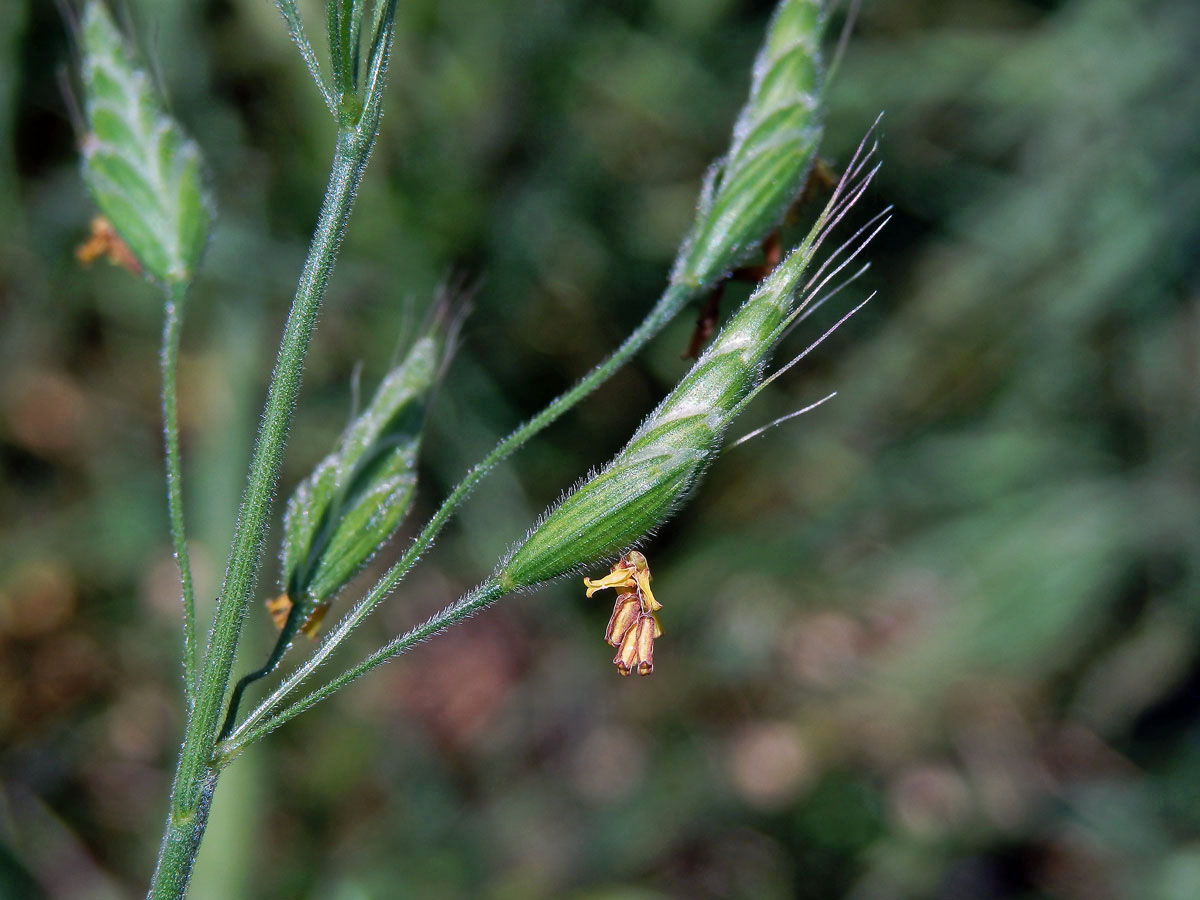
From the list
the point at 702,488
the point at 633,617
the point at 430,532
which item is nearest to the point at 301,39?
the point at 430,532

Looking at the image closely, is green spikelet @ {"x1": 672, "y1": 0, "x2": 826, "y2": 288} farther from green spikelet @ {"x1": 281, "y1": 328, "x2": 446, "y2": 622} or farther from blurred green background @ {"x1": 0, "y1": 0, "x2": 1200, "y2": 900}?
blurred green background @ {"x1": 0, "y1": 0, "x2": 1200, "y2": 900}

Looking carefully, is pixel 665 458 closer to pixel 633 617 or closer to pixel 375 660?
pixel 633 617

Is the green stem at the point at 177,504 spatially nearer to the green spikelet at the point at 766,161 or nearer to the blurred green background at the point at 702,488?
the green spikelet at the point at 766,161

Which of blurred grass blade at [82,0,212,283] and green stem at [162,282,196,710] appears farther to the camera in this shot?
blurred grass blade at [82,0,212,283]

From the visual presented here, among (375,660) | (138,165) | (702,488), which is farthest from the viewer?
(702,488)

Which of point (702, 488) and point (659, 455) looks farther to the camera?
point (702, 488)

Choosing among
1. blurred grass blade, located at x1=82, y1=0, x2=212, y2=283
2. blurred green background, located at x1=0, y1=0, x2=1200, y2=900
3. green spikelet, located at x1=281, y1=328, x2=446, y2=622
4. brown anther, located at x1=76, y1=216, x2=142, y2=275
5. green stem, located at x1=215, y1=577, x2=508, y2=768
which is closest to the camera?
green stem, located at x1=215, y1=577, x2=508, y2=768

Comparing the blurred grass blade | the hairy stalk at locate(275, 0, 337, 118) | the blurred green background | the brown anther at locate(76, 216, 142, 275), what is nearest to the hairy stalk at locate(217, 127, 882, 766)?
the hairy stalk at locate(275, 0, 337, 118)
